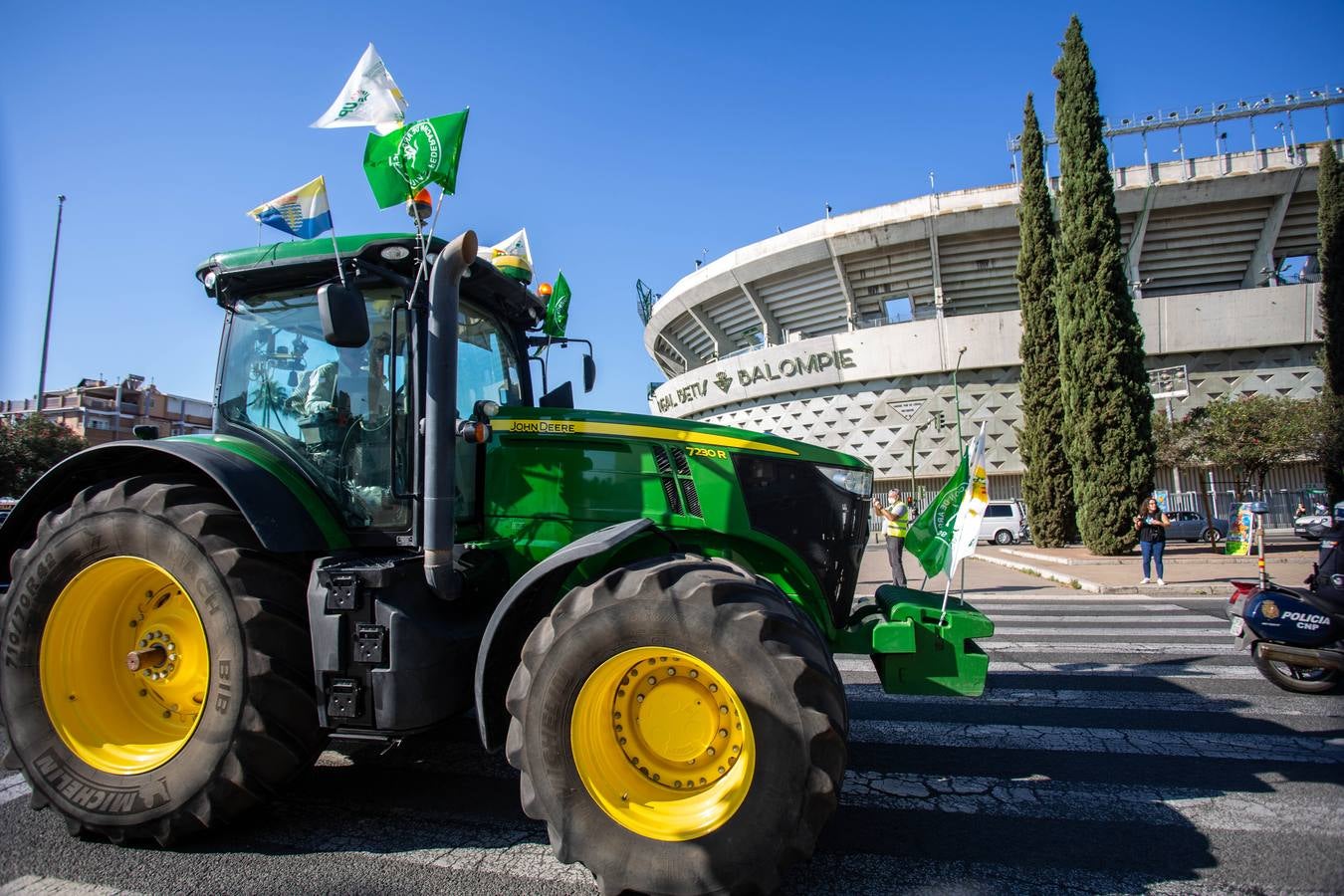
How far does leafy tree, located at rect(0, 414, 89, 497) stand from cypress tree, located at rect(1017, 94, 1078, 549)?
108 ft

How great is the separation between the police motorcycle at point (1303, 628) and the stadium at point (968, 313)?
95.6 feet

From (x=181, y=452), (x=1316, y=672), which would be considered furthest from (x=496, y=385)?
(x=1316, y=672)

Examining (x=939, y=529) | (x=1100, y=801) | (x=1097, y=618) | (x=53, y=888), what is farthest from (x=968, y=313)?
(x=53, y=888)

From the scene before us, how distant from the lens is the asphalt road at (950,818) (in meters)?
2.65

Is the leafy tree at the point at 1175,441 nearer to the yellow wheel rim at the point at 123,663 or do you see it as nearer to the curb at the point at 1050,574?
the curb at the point at 1050,574

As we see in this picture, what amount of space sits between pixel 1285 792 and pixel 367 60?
5959 millimetres

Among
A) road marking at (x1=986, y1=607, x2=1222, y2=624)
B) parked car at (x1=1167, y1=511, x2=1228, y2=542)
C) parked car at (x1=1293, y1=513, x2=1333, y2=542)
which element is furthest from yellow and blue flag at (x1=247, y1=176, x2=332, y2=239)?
parked car at (x1=1167, y1=511, x2=1228, y2=542)

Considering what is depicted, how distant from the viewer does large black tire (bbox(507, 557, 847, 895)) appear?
236cm

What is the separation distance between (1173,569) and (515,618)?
17.1 m

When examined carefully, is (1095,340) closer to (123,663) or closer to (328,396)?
(328,396)

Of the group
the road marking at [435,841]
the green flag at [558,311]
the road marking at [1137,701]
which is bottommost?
the road marking at [435,841]

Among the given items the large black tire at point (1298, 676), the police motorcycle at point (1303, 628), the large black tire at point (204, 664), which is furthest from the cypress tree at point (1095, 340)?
the large black tire at point (204, 664)

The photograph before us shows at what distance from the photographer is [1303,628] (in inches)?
208

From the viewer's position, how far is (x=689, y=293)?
1763 inches
